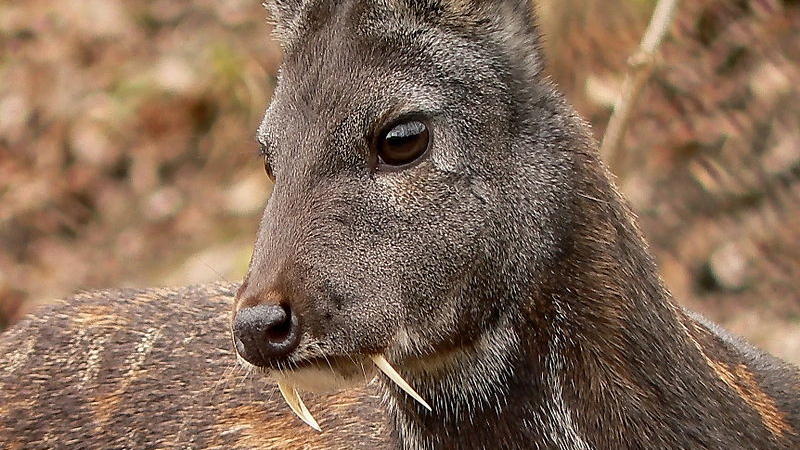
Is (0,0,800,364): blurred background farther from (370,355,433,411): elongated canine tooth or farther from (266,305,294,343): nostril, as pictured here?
(266,305,294,343): nostril

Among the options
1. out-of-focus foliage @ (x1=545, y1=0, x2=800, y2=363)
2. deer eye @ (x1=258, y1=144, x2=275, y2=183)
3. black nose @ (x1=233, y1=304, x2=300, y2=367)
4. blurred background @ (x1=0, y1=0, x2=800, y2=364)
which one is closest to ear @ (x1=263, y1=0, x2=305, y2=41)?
deer eye @ (x1=258, y1=144, x2=275, y2=183)

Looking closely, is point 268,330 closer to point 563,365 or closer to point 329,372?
point 329,372

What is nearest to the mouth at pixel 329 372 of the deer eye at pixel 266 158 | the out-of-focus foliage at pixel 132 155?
the deer eye at pixel 266 158

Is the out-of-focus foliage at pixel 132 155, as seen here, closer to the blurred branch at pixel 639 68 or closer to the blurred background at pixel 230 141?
the blurred background at pixel 230 141

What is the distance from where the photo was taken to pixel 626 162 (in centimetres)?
864

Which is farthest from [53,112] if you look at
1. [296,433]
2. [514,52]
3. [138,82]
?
[514,52]

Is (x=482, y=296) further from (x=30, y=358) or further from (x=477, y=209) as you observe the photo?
(x=30, y=358)

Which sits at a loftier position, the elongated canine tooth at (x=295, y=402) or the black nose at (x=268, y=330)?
the black nose at (x=268, y=330)

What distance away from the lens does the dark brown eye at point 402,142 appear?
3652mm

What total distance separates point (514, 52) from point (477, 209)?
0.54 m

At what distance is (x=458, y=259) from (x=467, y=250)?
0.04 metres

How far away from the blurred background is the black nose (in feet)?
14.3

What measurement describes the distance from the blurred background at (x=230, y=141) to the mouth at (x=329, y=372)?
4177mm

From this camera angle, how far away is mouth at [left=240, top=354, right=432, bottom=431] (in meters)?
3.50
